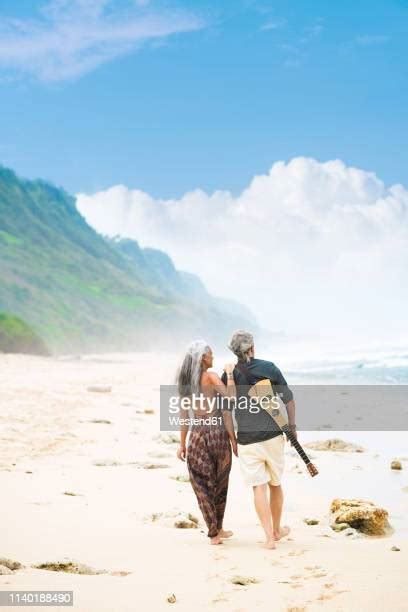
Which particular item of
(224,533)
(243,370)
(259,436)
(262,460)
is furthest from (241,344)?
(224,533)

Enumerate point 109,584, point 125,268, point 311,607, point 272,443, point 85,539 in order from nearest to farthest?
point 311,607 < point 109,584 < point 85,539 < point 272,443 < point 125,268

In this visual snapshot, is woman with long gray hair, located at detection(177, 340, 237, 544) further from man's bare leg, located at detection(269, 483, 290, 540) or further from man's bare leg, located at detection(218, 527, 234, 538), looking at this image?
man's bare leg, located at detection(269, 483, 290, 540)

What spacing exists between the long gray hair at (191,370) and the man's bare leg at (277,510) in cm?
125

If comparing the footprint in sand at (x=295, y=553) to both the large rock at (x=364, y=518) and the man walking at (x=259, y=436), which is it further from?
the large rock at (x=364, y=518)

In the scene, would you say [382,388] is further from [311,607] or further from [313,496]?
[311,607]

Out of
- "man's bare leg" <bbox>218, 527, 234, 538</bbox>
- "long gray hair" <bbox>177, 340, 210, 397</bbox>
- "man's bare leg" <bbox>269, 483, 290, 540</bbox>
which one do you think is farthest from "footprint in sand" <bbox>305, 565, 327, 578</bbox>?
"long gray hair" <bbox>177, 340, 210, 397</bbox>

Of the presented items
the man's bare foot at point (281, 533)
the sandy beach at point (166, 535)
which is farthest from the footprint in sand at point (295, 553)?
the man's bare foot at point (281, 533)

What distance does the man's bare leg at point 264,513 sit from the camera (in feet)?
21.0

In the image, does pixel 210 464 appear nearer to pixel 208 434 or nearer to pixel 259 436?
pixel 208 434

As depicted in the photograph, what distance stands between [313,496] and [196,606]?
4319 millimetres

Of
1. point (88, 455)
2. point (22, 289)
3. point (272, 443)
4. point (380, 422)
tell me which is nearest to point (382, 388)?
point (380, 422)

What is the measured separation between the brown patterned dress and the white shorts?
21 centimetres

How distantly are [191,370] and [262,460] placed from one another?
1.14m

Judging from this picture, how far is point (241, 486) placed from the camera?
30.5ft
